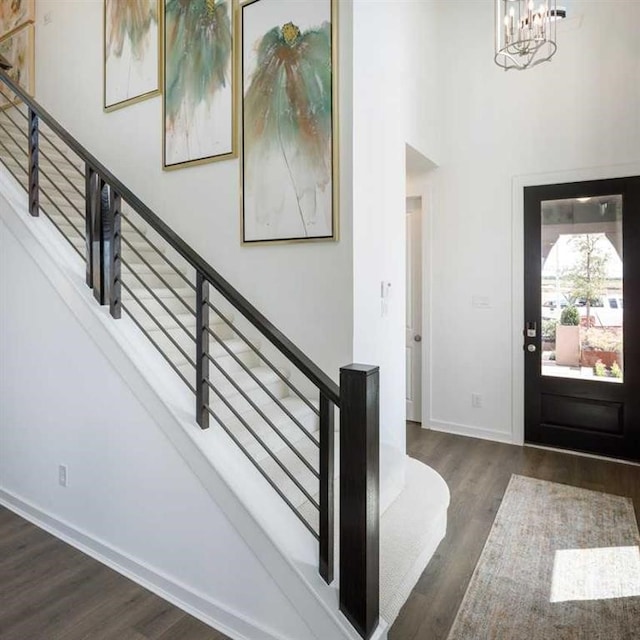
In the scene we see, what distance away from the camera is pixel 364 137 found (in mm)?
2672

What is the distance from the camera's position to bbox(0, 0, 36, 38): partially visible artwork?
4613 millimetres

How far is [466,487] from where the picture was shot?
3297 millimetres

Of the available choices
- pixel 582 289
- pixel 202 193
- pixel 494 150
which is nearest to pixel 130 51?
pixel 202 193

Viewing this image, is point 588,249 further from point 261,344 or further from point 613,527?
point 261,344

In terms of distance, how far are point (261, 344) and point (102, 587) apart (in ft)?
5.10

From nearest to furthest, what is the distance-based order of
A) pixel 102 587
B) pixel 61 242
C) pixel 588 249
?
pixel 102 587 < pixel 61 242 < pixel 588 249

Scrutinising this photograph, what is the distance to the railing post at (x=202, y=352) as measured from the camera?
1.98m

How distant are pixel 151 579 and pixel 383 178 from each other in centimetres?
253

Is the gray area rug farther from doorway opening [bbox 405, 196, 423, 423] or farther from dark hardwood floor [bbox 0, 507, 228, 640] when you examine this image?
doorway opening [bbox 405, 196, 423, 423]

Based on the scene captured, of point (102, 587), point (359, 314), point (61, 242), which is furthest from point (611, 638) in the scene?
point (61, 242)

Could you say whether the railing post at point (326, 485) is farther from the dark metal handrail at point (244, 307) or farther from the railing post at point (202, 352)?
the railing post at point (202, 352)

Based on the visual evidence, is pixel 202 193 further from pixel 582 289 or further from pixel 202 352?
pixel 582 289

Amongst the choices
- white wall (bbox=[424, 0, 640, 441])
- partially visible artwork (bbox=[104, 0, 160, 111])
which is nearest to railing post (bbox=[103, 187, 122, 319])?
partially visible artwork (bbox=[104, 0, 160, 111])

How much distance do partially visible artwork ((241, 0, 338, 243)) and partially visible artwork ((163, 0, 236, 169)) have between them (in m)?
0.18
